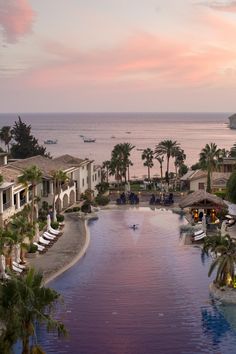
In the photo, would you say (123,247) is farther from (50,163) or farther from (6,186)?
(50,163)

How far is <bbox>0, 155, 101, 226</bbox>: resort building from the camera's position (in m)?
44.5

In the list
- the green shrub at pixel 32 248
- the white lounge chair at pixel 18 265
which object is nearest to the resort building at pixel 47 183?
the green shrub at pixel 32 248

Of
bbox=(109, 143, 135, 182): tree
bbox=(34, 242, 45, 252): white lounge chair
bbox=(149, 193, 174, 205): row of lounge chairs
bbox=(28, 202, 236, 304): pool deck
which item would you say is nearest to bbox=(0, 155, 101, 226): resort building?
bbox=(109, 143, 135, 182): tree

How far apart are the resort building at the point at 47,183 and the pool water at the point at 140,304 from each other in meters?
7.87

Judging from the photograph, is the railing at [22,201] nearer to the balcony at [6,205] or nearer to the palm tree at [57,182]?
the palm tree at [57,182]

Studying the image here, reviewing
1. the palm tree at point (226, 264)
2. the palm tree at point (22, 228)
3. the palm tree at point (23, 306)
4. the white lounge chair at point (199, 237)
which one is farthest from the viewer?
the white lounge chair at point (199, 237)

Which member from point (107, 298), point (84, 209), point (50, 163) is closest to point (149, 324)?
point (107, 298)

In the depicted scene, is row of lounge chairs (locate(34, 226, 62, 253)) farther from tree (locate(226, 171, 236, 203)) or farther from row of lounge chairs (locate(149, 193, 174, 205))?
row of lounge chairs (locate(149, 193, 174, 205))

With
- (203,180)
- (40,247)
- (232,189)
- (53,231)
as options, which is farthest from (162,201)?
(40,247)

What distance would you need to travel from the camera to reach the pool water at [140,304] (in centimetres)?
2280

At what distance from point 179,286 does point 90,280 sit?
5.06 metres

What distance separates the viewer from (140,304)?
89.7 ft

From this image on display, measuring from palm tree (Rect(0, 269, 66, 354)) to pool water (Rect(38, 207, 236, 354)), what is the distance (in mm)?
5573

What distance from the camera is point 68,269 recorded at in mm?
33969
